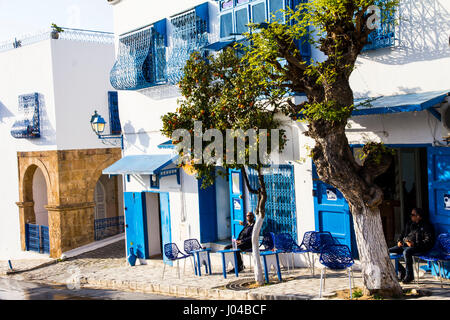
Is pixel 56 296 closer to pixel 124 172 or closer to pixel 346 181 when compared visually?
pixel 124 172

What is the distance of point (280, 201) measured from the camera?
40.5ft

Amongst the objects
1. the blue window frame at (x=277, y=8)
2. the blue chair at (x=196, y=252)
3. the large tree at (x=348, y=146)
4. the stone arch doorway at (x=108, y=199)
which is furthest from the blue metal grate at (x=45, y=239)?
the large tree at (x=348, y=146)

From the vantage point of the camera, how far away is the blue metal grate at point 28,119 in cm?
2030

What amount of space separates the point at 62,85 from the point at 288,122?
35.3 ft

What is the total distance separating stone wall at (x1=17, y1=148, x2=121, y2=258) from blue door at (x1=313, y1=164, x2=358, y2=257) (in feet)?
37.4

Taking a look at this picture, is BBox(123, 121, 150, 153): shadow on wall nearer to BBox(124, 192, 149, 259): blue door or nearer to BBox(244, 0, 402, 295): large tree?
BBox(124, 192, 149, 259): blue door

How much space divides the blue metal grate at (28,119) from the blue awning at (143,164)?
19.0 ft

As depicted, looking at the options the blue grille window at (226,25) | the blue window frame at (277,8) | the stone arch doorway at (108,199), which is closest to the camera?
the blue window frame at (277,8)

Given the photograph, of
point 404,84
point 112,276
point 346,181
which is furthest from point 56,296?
point 404,84

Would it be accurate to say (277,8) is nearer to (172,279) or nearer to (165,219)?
(172,279)

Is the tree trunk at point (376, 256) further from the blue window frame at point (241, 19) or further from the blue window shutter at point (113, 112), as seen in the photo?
the blue window shutter at point (113, 112)

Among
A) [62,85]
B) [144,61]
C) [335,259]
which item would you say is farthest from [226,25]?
[62,85]

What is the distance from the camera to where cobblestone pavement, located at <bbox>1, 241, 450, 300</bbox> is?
9.93 m

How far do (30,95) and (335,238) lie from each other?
13.7m
